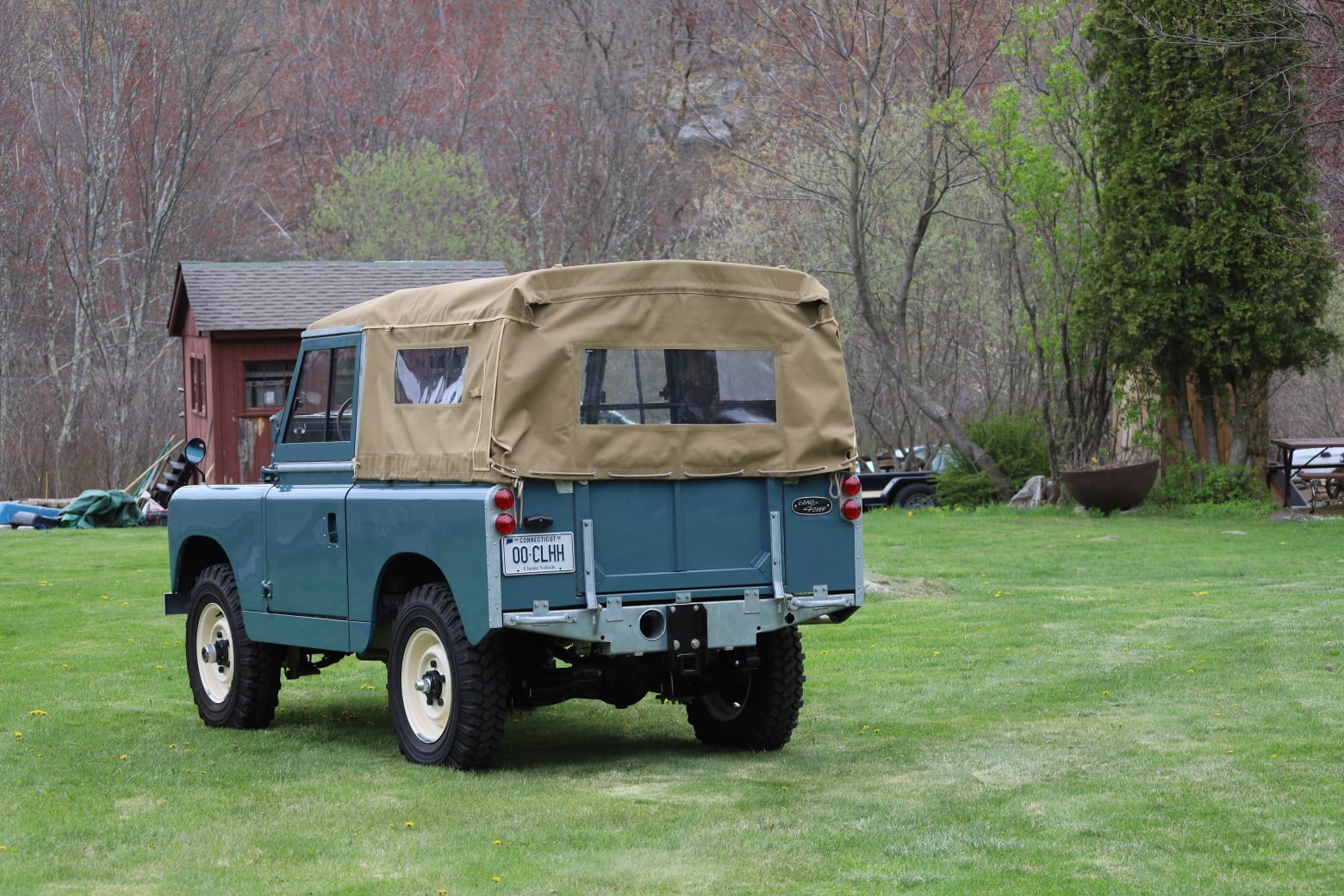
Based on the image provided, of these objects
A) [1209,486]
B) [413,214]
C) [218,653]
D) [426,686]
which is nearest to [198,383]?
[413,214]

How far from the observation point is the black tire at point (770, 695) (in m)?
8.85

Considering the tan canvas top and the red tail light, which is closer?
the red tail light

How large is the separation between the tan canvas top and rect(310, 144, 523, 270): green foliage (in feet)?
120

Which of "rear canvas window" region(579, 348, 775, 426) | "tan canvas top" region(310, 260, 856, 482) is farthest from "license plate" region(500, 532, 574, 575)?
"rear canvas window" region(579, 348, 775, 426)

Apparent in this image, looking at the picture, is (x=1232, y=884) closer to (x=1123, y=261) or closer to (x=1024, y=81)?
(x=1123, y=261)

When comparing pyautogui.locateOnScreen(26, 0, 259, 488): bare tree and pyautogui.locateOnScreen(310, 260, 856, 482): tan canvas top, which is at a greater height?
pyautogui.locateOnScreen(26, 0, 259, 488): bare tree

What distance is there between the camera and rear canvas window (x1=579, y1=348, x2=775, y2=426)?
833 centimetres

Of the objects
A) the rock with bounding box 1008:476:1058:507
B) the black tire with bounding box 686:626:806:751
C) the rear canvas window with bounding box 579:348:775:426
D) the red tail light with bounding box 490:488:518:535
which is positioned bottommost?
the black tire with bounding box 686:626:806:751

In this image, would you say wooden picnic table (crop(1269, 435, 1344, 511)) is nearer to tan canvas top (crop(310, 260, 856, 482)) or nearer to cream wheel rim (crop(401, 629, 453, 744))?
tan canvas top (crop(310, 260, 856, 482))

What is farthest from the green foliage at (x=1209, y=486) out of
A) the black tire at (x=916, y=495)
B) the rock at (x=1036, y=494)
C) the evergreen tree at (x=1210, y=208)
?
the black tire at (x=916, y=495)

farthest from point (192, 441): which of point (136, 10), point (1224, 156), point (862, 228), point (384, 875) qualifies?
point (384, 875)

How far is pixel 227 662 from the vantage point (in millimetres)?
10180

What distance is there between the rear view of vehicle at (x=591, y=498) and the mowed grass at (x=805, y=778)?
494 millimetres

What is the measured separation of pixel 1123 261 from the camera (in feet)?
84.7
